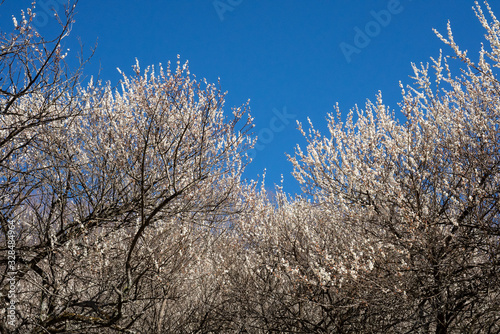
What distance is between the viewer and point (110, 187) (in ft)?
18.3

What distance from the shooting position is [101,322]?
4.72 meters

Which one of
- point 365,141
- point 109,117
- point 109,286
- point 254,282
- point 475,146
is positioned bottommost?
point 109,286

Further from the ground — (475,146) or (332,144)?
(332,144)

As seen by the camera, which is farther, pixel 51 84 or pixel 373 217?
pixel 373 217

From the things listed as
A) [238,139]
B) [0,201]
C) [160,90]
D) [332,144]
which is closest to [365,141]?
[332,144]

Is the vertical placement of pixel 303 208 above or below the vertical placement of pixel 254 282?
above

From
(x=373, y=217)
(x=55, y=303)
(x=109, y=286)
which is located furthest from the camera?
(x=373, y=217)

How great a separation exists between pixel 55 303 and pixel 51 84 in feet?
8.85

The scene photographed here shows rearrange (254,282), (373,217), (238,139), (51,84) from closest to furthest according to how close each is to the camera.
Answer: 1. (51,84)
2. (373,217)
3. (238,139)
4. (254,282)

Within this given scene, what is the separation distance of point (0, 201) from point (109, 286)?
9.28 ft

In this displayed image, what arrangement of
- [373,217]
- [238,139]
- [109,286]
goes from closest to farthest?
[109,286]
[373,217]
[238,139]

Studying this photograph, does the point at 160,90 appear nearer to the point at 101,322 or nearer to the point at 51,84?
the point at 51,84

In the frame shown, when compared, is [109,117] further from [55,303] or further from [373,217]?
[373,217]

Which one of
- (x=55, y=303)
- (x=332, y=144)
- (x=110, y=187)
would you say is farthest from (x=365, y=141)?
(x=55, y=303)
